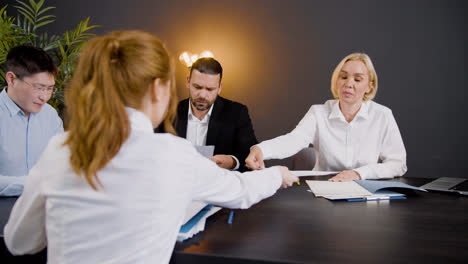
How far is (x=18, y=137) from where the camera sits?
186 cm

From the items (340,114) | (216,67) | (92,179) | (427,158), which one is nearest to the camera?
(92,179)

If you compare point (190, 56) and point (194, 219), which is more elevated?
point (190, 56)

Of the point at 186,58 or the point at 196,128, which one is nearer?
the point at 196,128

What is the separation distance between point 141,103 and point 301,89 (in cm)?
350

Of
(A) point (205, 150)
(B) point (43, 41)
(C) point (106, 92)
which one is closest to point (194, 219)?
(C) point (106, 92)

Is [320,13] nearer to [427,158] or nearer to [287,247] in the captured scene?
[427,158]

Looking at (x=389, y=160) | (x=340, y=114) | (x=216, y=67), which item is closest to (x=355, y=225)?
(x=389, y=160)

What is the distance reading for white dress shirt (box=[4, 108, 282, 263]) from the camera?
26.5 inches

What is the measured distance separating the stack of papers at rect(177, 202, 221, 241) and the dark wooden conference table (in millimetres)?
17

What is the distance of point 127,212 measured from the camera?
0.68 m

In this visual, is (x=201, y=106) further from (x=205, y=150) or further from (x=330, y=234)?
(x=330, y=234)

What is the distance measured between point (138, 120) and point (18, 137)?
1516 millimetres

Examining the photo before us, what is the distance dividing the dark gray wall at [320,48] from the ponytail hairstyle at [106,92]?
11.4 feet

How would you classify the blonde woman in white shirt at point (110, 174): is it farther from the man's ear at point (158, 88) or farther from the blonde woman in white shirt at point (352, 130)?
the blonde woman in white shirt at point (352, 130)
